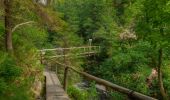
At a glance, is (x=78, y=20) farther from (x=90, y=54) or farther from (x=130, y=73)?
(x=130, y=73)

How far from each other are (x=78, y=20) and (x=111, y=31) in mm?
9821

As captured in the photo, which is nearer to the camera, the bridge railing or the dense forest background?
the dense forest background

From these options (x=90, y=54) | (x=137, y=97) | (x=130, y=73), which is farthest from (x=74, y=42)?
(x=137, y=97)

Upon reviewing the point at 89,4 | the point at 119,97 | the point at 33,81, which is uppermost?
the point at 89,4

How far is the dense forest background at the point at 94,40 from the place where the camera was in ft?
37.1

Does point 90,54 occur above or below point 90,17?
below

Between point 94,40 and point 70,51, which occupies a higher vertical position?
point 94,40

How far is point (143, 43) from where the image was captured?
1001 inches

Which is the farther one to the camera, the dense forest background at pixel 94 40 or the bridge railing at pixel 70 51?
the bridge railing at pixel 70 51

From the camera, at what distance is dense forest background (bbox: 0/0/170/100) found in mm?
11305

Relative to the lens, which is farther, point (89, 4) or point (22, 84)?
point (89, 4)

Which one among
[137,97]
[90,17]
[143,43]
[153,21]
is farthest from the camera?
[90,17]

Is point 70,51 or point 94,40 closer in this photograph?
point 70,51

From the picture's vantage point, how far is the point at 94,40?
44562 mm
